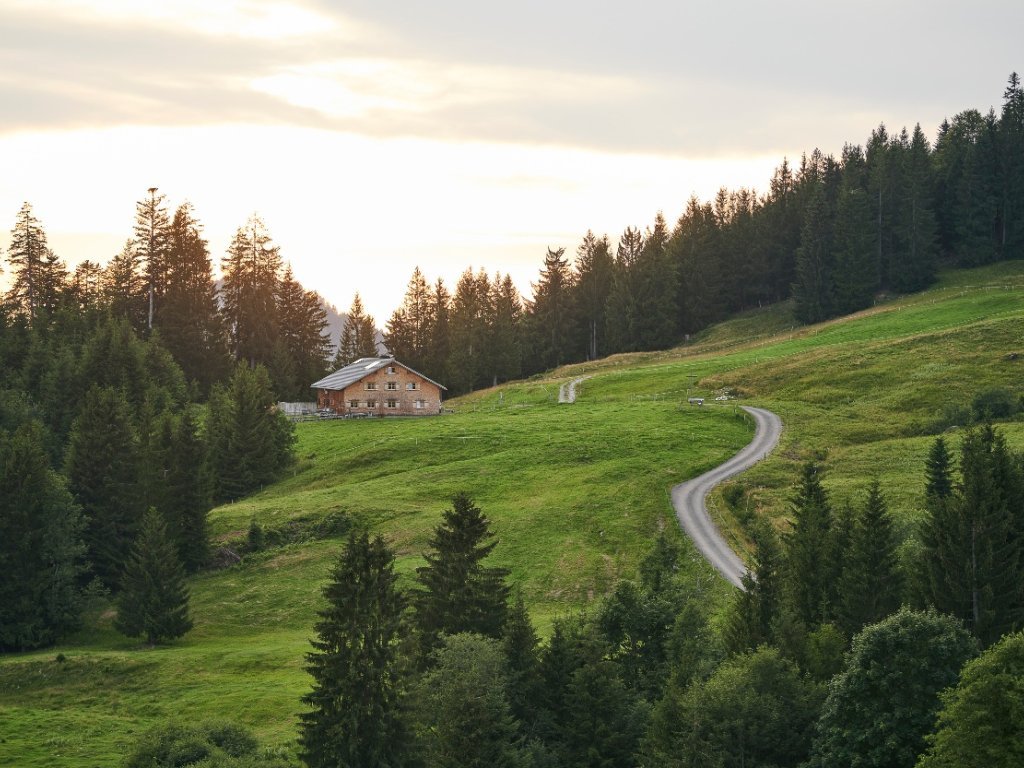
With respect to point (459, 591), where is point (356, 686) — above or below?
below

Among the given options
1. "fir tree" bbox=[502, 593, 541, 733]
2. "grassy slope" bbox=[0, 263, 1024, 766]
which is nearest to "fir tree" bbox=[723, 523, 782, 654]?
"fir tree" bbox=[502, 593, 541, 733]

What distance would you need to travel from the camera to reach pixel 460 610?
52.6 metres

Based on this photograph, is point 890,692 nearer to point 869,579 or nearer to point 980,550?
point 980,550

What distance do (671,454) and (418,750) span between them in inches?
2178

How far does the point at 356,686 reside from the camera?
44656mm

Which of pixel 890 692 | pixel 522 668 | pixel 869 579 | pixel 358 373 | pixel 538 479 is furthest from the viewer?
pixel 358 373

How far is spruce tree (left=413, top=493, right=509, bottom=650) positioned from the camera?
2064 inches

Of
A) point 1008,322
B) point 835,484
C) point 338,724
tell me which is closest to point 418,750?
point 338,724

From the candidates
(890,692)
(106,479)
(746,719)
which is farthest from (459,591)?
(106,479)

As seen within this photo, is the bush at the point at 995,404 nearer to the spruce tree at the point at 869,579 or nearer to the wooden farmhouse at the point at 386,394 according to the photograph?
the spruce tree at the point at 869,579

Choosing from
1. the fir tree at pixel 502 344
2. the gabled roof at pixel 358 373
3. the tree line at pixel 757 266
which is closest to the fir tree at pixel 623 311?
the tree line at pixel 757 266

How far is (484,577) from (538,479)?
39711mm

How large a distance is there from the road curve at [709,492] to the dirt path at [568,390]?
31.2 m

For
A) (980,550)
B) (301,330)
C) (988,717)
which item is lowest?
(988,717)
